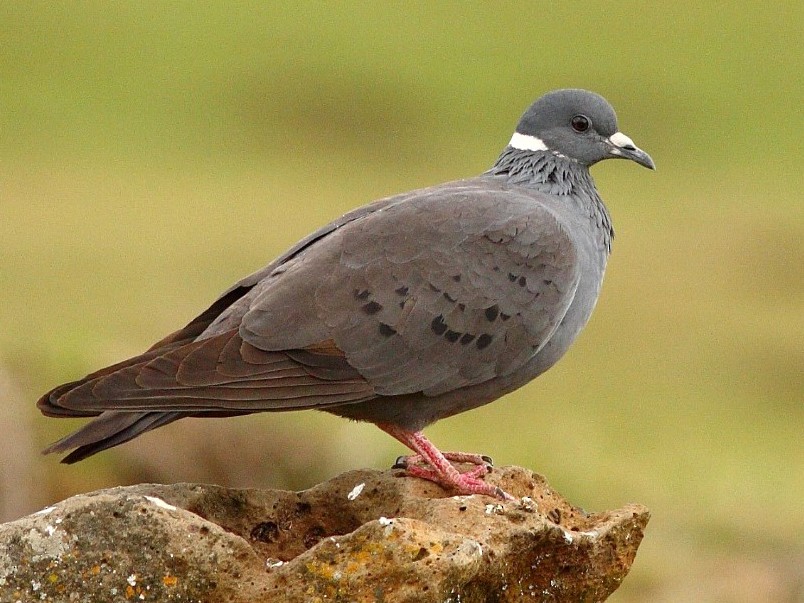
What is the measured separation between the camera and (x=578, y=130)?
340 inches

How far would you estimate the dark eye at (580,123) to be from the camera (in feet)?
28.4

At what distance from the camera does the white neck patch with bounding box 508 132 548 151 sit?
855 centimetres

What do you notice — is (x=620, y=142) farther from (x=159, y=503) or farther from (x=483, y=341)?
(x=159, y=503)

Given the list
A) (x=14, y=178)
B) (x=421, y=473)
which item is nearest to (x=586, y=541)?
(x=421, y=473)

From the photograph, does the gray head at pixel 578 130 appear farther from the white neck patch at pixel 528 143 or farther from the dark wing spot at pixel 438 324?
the dark wing spot at pixel 438 324

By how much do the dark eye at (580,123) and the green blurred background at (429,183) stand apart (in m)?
2.98

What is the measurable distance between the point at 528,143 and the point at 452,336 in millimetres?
1464

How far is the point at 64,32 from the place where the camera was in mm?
30031

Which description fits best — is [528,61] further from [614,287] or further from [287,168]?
[614,287]

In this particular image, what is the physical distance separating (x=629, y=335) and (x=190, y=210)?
630cm

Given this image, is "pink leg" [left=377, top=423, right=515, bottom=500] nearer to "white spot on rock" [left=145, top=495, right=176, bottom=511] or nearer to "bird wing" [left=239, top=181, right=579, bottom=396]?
"bird wing" [left=239, top=181, right=579, bottom=396]

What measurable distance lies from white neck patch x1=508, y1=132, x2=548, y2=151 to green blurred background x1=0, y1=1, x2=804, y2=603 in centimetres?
278

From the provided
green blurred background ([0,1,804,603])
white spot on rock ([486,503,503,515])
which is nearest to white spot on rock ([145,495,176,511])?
white spot on rock ([486,503,503,515])

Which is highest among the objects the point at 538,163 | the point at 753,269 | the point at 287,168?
the point at 538,163
